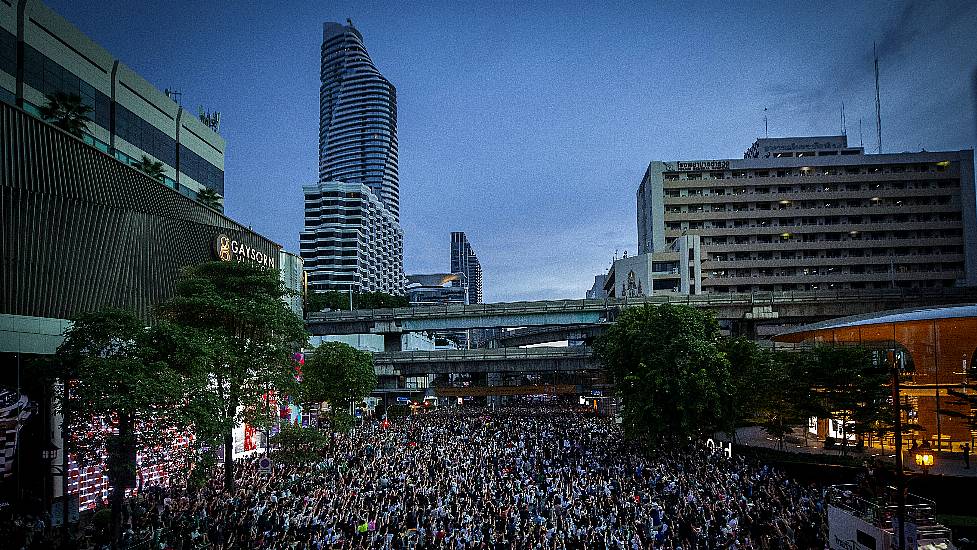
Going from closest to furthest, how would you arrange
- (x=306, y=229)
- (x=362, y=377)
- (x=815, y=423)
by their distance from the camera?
(x=362, y=377) → (x=815, y=423) → (x=306, y=229)

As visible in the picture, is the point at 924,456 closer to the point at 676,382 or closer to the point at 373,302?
the point at 676,382

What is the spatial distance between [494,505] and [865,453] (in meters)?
23.6

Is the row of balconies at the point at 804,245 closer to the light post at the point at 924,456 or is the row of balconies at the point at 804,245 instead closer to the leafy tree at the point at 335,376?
the light post at the point at 924,456

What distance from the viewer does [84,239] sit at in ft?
95.9

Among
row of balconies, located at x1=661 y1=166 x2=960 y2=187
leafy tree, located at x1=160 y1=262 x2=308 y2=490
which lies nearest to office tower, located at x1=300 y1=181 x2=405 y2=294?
row of balconies, located at x1=661 y1=166 x2=960 y2=187

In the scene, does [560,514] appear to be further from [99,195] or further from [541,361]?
[541,361]

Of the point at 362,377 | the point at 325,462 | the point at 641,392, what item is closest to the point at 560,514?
the point at 641,392

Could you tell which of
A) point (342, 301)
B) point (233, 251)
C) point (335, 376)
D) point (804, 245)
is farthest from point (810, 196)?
point (233, 251)

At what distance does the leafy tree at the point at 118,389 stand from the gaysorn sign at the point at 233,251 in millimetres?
18222

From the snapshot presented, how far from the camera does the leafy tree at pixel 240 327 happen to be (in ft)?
82.8

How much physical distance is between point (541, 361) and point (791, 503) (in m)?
42.3

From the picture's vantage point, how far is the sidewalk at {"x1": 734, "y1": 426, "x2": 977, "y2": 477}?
99.8 ft

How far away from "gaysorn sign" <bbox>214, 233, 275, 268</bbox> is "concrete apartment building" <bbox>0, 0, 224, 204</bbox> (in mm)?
8221

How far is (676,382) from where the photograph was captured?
33719 mm
